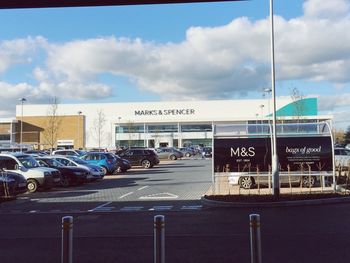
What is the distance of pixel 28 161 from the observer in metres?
24.0

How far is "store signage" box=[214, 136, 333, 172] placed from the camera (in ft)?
64.7

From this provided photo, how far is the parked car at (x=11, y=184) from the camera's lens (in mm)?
20097

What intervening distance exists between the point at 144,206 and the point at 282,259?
8.89 metres

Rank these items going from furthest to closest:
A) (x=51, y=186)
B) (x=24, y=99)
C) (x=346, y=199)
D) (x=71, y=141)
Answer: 1. (x=71, y=141)
2. (x=24, y=99)
3. (x=51, y=186)
4. (x=346, y=199)

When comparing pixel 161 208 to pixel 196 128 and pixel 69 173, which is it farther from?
pixel 196 128

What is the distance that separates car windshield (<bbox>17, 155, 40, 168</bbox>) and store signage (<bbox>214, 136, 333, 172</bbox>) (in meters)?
9.26

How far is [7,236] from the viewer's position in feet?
36.4

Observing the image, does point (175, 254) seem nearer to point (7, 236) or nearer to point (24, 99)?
point (7, 236)

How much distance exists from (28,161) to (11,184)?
3.91 meters

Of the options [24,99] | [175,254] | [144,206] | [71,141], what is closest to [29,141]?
[71,141]

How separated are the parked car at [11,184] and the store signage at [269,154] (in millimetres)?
7883

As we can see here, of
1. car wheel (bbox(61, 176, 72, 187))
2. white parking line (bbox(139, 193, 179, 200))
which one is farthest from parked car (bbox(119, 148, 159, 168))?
white parking line (bbox(139, 193, 179, 200))

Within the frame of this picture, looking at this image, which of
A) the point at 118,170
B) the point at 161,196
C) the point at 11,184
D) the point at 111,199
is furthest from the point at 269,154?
the point at 118,170

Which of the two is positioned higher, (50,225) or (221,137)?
(221,137)
